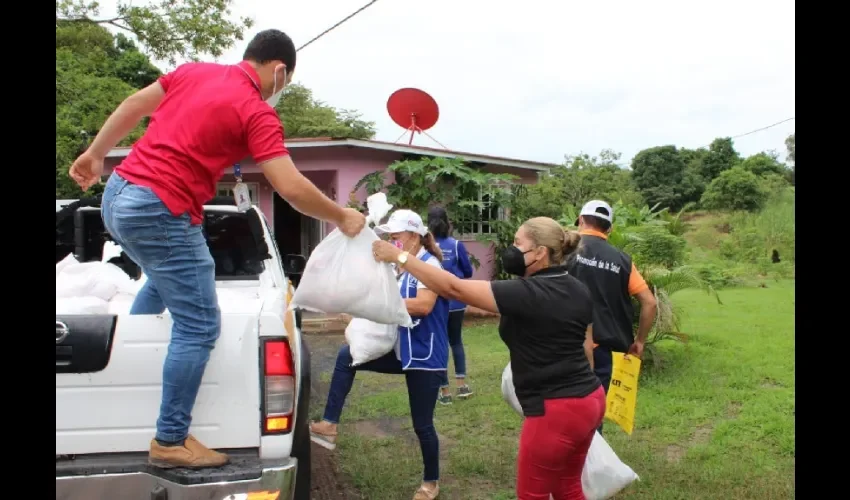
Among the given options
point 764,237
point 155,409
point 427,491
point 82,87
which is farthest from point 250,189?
point 764,237

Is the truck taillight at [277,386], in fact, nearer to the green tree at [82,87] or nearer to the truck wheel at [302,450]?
the truck wheel at [302,450]

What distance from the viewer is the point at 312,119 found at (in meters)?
27.9

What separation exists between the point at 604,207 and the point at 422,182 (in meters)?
7.09

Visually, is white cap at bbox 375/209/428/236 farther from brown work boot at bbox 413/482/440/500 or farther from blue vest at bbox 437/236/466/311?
blue vest at bbox 437/236/466/311

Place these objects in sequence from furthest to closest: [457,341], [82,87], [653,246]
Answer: [82,87] < [653,246] < [457,341]

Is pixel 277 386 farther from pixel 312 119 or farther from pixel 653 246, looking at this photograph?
pixel 312 119

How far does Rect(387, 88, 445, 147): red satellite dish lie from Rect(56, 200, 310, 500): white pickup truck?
10.0 meters

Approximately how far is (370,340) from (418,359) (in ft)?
1.12

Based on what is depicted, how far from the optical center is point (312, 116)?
28516 mm

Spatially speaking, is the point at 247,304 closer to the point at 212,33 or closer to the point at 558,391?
the point at 558,391

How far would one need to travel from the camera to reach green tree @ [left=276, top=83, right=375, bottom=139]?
26761mm

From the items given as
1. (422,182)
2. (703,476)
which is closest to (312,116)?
(422,182)

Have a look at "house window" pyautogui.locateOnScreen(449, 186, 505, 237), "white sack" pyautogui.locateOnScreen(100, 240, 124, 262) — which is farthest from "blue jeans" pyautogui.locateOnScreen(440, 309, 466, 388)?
"house window" pyautogui.locateOnScreen(449, 186, 505, 237)
